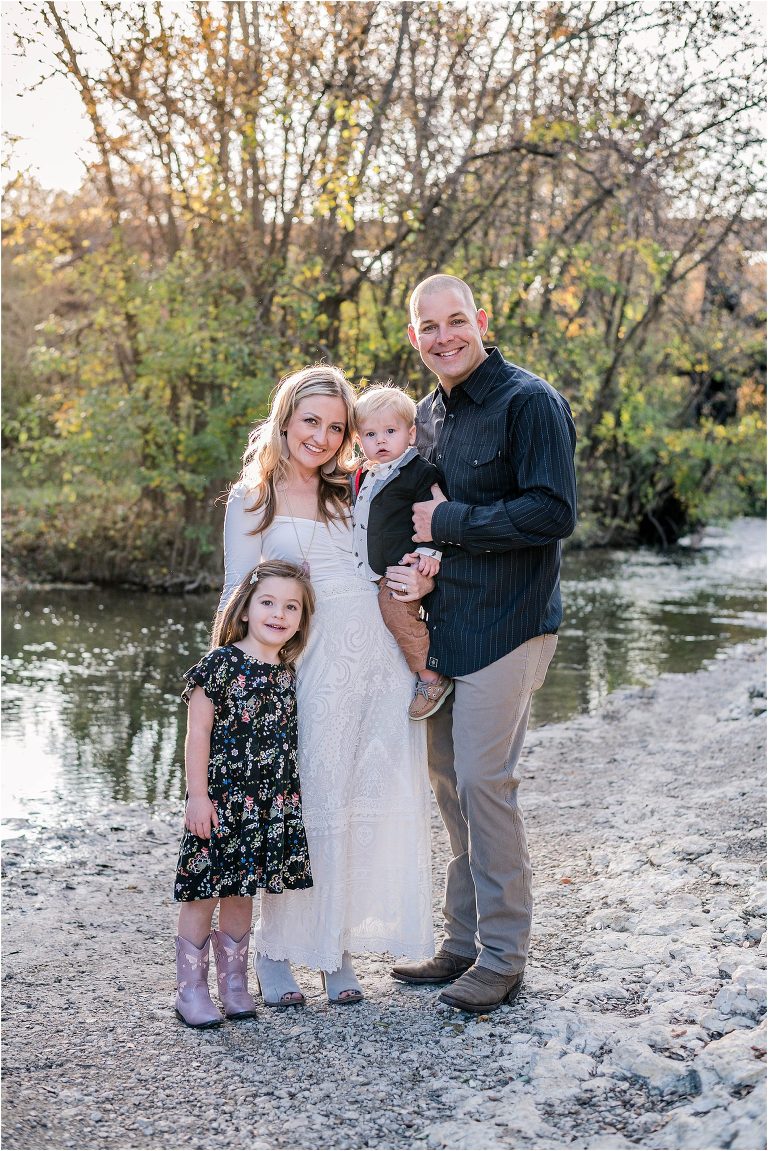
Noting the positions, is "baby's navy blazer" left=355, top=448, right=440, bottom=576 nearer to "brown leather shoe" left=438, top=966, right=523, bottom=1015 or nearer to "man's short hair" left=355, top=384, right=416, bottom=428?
"man's short hair" left=355, top=384, right=416, bottom=428

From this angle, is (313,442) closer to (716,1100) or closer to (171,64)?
(716,1100)

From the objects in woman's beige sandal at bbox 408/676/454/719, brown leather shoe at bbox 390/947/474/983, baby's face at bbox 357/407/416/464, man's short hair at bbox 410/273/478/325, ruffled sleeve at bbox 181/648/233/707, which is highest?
man's short hair at bbox 410/273/478/325

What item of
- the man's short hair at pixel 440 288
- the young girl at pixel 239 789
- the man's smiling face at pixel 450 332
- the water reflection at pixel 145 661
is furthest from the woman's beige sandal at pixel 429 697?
the water reflection at pixel 145 661

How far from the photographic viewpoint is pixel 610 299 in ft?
66.1

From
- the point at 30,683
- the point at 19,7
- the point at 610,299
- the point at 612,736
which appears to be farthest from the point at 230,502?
the point at 610,299

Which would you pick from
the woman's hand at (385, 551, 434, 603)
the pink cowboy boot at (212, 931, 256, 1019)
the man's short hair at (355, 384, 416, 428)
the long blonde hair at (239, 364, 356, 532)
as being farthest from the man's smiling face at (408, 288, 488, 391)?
the pink cowboy boot at (212, 931, 256, 1019)

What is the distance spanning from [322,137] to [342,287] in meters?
1.93

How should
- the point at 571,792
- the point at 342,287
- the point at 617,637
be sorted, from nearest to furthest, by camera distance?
the point at 571,792 → the point at 617,637 → the point at 342,287

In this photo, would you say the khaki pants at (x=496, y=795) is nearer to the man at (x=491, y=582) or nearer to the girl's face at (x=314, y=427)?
the man at (x=491, y=582)

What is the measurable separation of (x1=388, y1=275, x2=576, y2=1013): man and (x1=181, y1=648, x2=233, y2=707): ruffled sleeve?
0.64m

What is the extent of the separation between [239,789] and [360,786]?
415 mm

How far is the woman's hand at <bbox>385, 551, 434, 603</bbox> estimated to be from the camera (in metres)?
3.70

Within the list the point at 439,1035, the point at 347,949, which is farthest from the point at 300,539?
the point at 439,1035

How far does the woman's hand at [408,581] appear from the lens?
3703 millimetres
